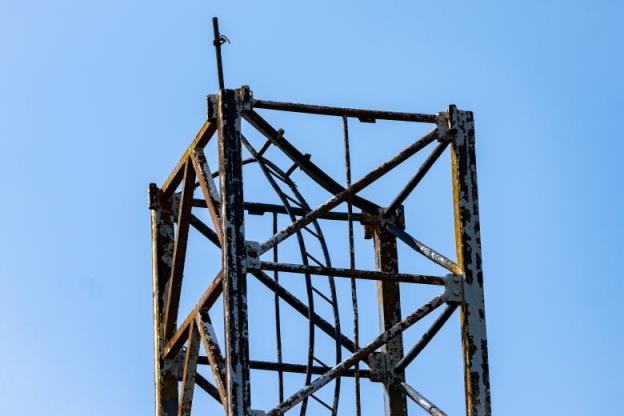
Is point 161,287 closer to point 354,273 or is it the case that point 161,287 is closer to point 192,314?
point 192,314

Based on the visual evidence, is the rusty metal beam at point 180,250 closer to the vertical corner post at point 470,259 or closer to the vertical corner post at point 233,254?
the vertical corner post at point 233,254

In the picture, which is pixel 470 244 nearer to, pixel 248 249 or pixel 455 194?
pixel 455 194

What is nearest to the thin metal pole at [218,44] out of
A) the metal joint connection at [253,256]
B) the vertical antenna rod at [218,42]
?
the vertical antenna rod at [218,42]

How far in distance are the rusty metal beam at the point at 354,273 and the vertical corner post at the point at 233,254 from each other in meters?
0.31

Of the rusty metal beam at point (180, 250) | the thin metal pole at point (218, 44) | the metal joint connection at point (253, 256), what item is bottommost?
the metal joint connection at point (253, 256)

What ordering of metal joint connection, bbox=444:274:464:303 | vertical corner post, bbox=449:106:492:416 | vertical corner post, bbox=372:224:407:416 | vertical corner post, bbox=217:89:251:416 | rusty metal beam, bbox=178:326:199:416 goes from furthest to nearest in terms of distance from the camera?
1. vertical corner post, bbox=372:224:407:416
2. rusty metal beam, bbox=178:326:199:416
3. metal joint connection, bbox=444:274:464:303
4. vertical corner post, bbox=449:106:492:416
5. vertical corner post, bbox=217:89:251:416

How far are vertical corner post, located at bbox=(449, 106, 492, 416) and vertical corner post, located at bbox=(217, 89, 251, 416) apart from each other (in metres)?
2.07

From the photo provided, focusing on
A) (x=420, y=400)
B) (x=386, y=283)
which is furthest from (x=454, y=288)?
(x=386, y=283)

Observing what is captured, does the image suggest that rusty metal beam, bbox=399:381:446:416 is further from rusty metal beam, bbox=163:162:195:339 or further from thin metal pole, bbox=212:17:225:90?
thin metal pole, bbox=212:17:225:90

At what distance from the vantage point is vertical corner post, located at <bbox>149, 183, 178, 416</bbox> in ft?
68.8

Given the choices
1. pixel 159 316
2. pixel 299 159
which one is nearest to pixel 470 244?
pixel 299 159

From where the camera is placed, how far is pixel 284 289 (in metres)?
20.3

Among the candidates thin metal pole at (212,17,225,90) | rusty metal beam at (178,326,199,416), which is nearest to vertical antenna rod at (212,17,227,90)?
thin metal pole at (212,17,225,90)

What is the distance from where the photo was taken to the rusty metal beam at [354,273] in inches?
749
